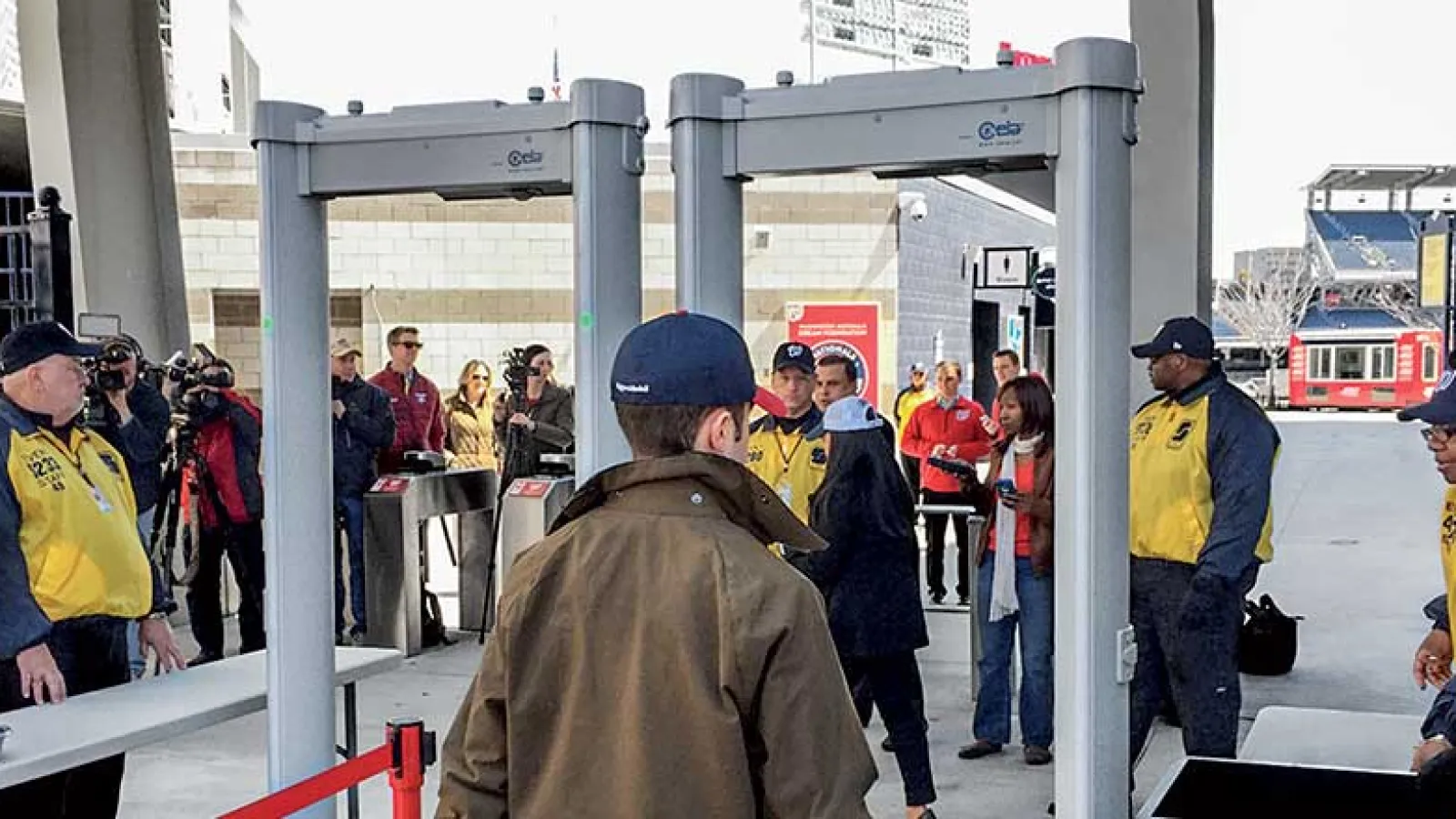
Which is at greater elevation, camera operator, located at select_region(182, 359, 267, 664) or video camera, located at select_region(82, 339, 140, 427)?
video camera, located at select_region(82, 339, 140, 427)

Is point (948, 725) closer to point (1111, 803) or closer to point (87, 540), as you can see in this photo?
point (1111, 803)

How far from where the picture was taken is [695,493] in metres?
2.04

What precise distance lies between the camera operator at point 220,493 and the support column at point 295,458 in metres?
3.82

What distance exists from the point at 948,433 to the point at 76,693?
24.0 ft

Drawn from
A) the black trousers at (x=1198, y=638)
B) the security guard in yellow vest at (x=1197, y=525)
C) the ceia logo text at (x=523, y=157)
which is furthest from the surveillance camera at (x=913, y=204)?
the ceia logo text at (x=523, y=157)

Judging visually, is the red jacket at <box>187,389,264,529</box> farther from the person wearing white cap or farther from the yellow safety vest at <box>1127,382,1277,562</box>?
the yellow safety vest at <box>1127,382,1277,562</box>

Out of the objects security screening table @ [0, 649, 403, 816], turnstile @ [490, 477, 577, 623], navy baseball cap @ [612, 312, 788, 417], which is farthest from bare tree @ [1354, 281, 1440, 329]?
navy baseball cap @ [612, 312, 788, 417]

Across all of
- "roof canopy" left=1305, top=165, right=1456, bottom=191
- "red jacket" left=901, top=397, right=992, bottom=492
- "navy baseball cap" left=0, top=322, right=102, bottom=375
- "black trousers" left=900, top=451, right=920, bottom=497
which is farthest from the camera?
"roof canopy" left=1305, top=165, right=1456, bottom=191

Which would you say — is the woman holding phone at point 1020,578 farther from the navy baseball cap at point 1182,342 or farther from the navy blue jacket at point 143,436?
the navy blue jacket at point 143,436

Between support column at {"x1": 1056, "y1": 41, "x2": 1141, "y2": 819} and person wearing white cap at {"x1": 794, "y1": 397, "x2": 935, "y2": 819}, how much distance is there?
5.24 ft

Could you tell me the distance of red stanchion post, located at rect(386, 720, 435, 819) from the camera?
3.46 metres

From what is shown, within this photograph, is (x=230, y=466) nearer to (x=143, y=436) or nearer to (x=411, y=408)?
(x=143, y=436)

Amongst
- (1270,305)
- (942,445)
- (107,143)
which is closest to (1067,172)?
(942,445)

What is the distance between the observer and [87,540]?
13.9 feet
